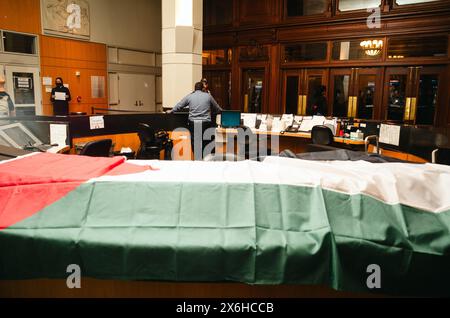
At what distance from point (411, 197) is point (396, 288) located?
41 centimetres

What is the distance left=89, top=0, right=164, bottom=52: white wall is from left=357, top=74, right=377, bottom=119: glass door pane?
6575 millimetres

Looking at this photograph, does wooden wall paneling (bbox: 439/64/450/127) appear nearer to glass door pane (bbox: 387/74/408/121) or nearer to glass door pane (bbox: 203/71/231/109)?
glass door pane (bbox: 387/74/408/121)

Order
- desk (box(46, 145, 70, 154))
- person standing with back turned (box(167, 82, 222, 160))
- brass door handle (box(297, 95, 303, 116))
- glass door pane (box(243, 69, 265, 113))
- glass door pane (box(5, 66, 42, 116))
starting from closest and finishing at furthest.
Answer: desk (box(46, 145, 70, 154)) → person standing with back turned (box(167, 82, 222, 160)) → glass door pane (box(5, 66, 42, 116)) → brass door handle (box(297, 95, 303, 116)) → glass door pane (box(243, 69, 265, 113))

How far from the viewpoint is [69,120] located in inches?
187

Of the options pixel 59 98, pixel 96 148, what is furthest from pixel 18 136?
pixel 59 98

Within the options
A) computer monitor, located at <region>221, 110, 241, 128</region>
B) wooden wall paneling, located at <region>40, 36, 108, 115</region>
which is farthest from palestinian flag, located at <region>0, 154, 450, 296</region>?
wooden wall paneling, located at <region>40, 36, 108, 115</region>

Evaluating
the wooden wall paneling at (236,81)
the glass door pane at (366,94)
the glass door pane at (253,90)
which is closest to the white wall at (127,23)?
the wooden wall paneling at (236,81)

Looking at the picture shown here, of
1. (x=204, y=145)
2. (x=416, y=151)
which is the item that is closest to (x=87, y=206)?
(x=416, y=151)

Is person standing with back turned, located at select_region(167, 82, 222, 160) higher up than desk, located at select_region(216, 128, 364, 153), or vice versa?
person standing with back turned, located at select_region(167, 82, 222, 160)

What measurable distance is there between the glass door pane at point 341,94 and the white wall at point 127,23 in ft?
19.6

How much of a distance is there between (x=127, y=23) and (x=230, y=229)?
10796mm

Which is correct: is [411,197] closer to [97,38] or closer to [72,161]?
[72,161]

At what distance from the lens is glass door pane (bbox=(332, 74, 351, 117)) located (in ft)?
30.2

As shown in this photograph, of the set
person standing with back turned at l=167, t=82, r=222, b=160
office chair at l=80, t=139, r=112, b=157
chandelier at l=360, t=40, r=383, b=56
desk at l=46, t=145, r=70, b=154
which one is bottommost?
desk at l=46, t=145, r=70, b=154
